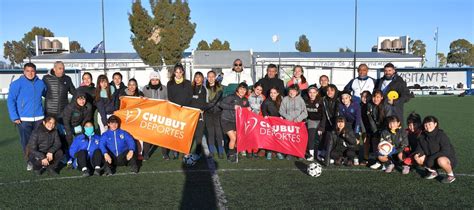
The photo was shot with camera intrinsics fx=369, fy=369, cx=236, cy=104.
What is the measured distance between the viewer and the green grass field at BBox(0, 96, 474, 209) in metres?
4.62

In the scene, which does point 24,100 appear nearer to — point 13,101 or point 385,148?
point 13,101

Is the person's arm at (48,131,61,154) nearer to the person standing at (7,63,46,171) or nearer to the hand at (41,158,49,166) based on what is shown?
the hand at (41,158,49,166)

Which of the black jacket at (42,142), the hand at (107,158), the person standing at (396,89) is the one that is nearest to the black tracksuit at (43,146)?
the black jacket at (42,142)

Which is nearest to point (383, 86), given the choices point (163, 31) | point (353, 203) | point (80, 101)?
point (353, 203)

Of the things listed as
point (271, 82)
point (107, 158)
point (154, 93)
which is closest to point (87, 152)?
point (107, 158)

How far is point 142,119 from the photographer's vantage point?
6984 mm

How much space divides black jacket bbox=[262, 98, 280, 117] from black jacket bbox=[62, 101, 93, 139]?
3287 millimetres

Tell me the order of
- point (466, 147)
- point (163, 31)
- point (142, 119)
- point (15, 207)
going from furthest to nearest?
point (163, 31), point (466, 147), point (142, 119), point (15, 207)

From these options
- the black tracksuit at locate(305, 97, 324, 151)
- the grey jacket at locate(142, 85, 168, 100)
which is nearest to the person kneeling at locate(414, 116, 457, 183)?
the black tracksuit at locate(305, 97, 324, 151)

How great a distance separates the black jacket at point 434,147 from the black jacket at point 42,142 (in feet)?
19.8

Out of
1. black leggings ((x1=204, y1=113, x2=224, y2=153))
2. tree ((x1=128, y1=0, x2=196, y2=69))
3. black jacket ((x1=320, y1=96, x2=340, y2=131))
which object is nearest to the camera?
black jacket ((x1=320, y1=96, x2=340, y2=131))

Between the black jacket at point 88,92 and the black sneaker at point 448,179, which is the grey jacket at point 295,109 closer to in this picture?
the black sneaker at point 448,179

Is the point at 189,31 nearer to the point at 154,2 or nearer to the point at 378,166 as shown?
the point at 154,2

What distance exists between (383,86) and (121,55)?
47557 mm
